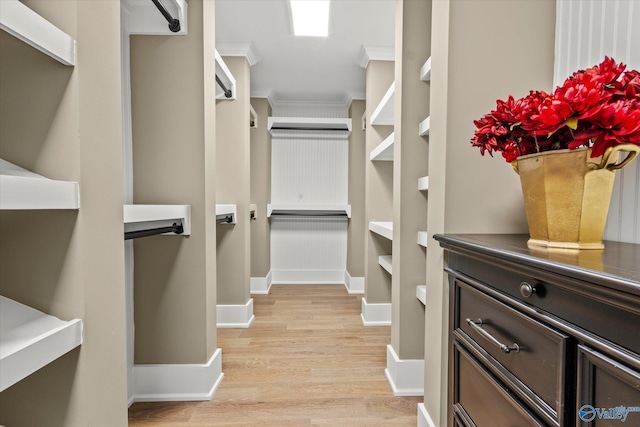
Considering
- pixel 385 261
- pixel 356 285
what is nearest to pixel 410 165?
pixel 385 261

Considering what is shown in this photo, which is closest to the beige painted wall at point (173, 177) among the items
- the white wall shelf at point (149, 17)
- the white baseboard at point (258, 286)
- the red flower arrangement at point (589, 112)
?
the white wall shelf at point (149, 17)

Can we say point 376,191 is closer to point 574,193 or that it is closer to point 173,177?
point 173,177

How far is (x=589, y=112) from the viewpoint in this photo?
74 cm

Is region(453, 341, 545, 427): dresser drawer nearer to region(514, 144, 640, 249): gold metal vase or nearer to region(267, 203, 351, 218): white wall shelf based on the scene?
region(514, 144, 640, 249): gold metal vase

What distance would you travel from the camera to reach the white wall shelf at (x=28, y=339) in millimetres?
596

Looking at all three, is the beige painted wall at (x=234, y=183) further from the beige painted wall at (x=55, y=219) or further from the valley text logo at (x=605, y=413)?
the valley text logo at (x=605, y=413)

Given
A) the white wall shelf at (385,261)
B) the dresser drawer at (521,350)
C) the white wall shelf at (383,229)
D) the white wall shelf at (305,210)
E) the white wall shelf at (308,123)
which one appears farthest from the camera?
the white wall shelf at (305,210)

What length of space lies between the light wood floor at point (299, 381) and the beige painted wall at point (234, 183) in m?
0.39

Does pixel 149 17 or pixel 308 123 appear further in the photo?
pixel 308 123

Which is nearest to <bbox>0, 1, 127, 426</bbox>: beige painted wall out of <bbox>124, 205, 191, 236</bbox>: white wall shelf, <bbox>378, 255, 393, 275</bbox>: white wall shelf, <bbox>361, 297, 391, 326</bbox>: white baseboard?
<bbox>124, 205, 191, 236</bbox>: white wall shelf

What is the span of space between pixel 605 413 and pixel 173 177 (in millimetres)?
1795

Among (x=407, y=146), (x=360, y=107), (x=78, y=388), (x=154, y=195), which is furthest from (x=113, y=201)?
(x=360, y=107)

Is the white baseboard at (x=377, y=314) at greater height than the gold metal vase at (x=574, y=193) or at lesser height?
lesser

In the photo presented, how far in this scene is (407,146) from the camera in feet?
6.24
